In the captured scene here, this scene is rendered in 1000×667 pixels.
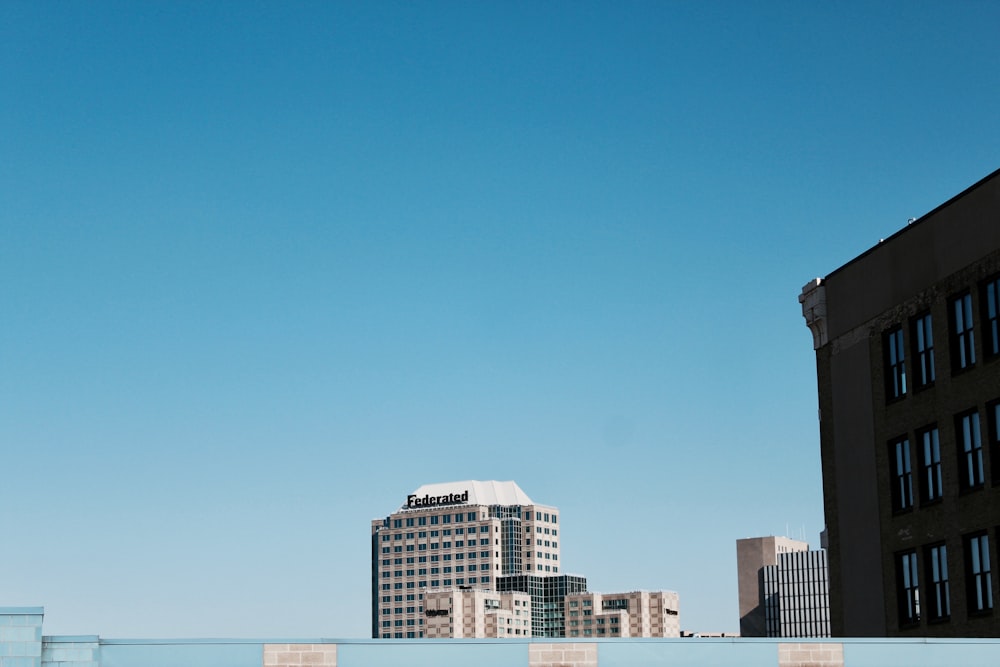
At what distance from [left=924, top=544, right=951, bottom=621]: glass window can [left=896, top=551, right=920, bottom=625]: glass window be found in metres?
0.70

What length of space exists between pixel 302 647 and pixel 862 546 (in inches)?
1083

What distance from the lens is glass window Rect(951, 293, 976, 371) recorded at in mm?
41938

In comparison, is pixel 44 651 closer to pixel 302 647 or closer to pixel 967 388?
pixel 302 647

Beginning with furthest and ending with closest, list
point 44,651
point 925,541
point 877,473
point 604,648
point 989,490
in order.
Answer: point 877,473 < point 925,541 < point 989,490 < point 604,648 < point 44,651

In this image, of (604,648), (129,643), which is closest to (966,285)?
(604,648)

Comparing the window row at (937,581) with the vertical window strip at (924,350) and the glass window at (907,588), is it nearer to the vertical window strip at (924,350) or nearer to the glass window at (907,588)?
the glass window at (907,588)

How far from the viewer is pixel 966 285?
42500 mm

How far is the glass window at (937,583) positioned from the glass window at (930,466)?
65.5 inches

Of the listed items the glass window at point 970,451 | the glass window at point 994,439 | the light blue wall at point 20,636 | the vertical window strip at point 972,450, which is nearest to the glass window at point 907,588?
the glass window at point 970,451

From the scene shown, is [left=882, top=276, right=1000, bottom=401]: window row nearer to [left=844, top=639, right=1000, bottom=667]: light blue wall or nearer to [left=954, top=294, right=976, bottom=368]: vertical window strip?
[left=954, top=294, right=976, bottom=368]: vertical window strip

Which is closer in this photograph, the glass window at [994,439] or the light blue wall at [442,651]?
the light blue wall at [442,651]

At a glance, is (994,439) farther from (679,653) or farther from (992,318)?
(679,653)

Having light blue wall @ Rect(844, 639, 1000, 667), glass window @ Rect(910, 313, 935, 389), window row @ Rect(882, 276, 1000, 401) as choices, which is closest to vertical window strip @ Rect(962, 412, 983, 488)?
window row @ Rect(882, 276, 1000, 401)

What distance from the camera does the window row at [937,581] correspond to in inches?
1623
